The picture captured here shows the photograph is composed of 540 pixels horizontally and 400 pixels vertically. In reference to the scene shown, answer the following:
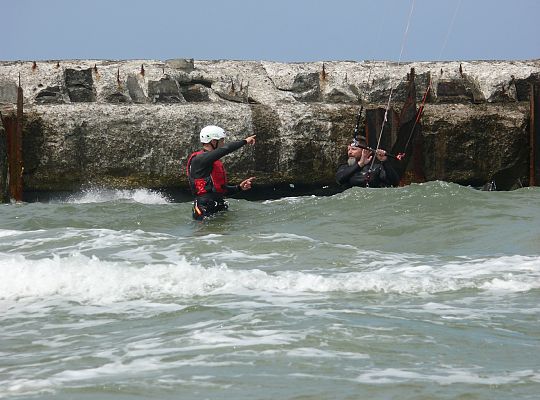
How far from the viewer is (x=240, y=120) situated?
16.9 metres

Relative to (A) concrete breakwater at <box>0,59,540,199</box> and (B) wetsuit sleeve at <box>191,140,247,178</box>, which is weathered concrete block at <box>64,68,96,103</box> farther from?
(B) wetsuit sleeve at <box>191,140,247,178</box>

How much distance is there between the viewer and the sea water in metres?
4.73

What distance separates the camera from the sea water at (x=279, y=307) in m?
4.73

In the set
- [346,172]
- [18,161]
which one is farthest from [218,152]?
[18,161]

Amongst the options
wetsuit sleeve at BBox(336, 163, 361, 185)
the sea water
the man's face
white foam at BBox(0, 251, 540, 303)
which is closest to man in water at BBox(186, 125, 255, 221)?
the sea water

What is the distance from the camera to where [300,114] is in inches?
672

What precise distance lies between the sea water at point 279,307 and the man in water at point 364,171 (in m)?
1.02

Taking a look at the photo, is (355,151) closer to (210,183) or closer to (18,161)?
(210,183)

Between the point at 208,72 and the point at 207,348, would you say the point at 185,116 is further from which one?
the point at 207,348

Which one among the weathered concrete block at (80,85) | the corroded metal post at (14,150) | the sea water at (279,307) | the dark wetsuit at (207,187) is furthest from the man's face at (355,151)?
the weathered concrete block at (80,85)

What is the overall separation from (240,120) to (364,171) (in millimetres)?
3845

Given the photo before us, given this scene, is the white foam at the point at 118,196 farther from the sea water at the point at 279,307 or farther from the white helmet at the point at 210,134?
the white helmet at the point at 210,134

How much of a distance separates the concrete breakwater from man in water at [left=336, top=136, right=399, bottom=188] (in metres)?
3.20

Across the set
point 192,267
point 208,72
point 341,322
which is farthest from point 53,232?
point 208,72
